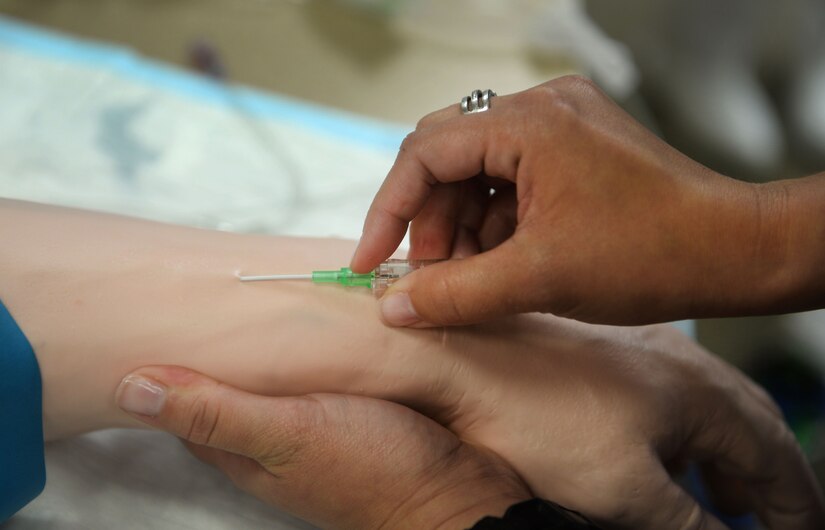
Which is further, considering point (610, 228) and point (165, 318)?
point (165, 318)

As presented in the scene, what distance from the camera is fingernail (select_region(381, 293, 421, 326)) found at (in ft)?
2.81

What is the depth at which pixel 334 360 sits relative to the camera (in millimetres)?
905

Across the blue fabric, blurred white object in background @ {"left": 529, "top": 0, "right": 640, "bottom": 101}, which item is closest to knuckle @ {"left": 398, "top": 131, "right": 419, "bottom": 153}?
the blue fabric

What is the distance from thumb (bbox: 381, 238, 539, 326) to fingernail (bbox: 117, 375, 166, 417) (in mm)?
317

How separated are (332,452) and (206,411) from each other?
159mm

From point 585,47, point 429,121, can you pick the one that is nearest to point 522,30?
point 585,47

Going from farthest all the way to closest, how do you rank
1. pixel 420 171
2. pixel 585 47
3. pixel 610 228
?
pixel 585 47 → pixel 420 171 → pixel 610 228

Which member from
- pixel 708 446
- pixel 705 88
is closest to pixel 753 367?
pixel 708 446

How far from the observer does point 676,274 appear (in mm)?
767

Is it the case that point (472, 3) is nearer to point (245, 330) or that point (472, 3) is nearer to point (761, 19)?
point (761, 19)

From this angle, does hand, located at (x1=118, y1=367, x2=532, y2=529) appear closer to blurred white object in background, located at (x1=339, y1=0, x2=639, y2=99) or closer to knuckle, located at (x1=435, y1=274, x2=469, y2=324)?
knuckle, located at (x1=435, y1=274, x2=469, y2=324)

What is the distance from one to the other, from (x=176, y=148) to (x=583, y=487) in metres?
1.06

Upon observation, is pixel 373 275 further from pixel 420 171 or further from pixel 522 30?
pixel 522 30

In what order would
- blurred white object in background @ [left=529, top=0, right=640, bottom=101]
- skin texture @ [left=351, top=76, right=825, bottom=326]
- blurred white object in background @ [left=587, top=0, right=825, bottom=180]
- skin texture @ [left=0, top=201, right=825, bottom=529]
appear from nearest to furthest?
1. skin texture @ [left=351, top=76, right=825, bottom=326]
2. skin texture @ [left=0, top=201, right=825, bottom=529]
3. blurred white object in background @ [left=587, top=0, right=825, bottom=180]
4. blurred white object in background @ [left=529, top=0, right=640, bottom=101]
